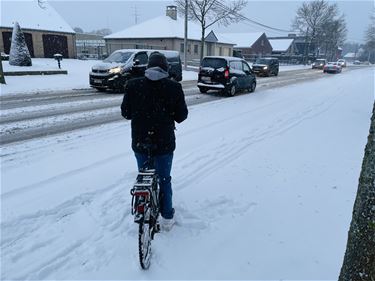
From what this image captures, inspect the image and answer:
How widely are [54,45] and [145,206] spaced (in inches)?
1558

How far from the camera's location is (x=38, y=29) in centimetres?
3584

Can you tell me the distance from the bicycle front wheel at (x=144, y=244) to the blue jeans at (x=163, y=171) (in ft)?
1.95

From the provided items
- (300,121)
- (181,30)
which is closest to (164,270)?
(300,121)

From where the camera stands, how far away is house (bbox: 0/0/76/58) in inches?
1345

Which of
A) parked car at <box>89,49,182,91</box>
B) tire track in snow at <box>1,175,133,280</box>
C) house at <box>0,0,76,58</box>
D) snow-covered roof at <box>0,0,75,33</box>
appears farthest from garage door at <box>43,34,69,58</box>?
tire track in snow at <box>1,175,133,280</box>

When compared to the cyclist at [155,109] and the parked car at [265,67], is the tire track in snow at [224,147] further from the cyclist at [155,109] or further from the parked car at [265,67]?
A: the parked car at [265,67]

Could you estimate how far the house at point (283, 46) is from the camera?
81.0 meters

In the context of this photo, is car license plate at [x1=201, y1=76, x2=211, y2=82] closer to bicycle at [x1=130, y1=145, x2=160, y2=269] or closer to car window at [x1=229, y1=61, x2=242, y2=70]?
car window at [x1=229, y1=61, x2=242, y2=70]

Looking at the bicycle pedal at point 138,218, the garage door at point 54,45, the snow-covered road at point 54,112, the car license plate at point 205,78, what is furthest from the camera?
the garage door at point 54,45

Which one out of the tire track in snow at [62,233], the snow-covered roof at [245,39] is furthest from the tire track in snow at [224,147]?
the snow-covered roof at [245,39]

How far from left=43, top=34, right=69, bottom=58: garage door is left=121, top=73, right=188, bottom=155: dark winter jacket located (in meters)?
38.2

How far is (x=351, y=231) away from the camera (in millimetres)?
2494

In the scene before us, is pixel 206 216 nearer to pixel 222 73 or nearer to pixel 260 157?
pixel 260 157

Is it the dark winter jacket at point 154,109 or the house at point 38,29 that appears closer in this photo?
the dark winter jacket at point 154,109
